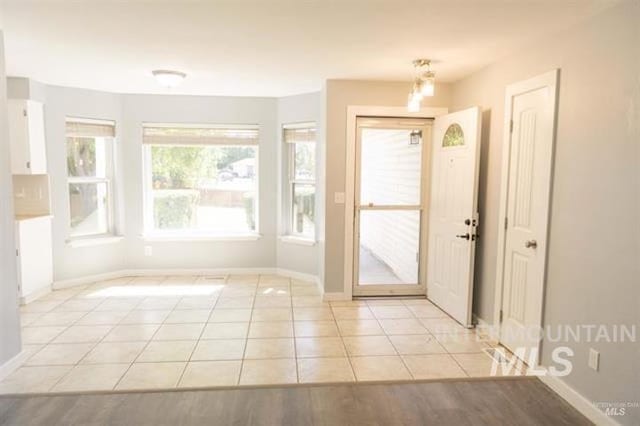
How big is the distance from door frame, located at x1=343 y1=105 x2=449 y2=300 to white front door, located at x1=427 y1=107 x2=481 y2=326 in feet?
0.70

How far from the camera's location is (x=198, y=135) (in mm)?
5453

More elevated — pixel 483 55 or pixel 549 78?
pixel 483 55

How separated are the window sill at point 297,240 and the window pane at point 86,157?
2484mm

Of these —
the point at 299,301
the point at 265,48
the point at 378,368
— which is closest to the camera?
the point at 378,368

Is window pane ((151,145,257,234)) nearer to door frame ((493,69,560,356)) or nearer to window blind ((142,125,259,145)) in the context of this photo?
window blind ((142,125,259,145))

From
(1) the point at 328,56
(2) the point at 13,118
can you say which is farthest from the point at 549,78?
(2) the point at 13,118

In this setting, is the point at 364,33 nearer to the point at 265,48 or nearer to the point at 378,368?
the point at 265,48

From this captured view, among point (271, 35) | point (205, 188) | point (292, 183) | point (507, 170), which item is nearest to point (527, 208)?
point (507, 170)

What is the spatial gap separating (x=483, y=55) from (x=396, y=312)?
255 cm

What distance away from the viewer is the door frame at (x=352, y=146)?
435 centimetres

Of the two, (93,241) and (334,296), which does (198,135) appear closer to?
(93,241)

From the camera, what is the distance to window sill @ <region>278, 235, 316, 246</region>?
534 centimetres

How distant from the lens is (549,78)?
278cm

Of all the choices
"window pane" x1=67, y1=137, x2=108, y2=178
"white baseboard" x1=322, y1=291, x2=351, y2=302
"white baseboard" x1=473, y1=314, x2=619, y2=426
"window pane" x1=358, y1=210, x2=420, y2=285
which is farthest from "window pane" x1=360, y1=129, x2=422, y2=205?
"window pane" x1=67, y1=137, x2=108, y2=178
